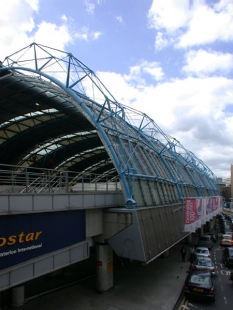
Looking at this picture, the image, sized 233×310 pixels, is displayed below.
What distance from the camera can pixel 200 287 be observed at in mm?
15102

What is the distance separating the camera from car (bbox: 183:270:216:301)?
14873 millimetres

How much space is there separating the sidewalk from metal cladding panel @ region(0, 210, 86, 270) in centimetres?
358

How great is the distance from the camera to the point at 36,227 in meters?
11.3

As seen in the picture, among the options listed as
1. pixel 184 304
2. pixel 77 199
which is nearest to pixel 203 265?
pixel 184 304

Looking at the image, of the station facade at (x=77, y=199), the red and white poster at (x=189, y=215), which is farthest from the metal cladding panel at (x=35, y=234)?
the red and white poster at (x=189, y=215)

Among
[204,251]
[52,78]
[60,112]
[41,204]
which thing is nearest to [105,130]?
[52,78]

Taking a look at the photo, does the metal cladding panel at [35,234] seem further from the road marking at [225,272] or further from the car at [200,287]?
the road marking at [225,272]

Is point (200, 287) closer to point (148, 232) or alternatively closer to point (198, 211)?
point (148, 232)

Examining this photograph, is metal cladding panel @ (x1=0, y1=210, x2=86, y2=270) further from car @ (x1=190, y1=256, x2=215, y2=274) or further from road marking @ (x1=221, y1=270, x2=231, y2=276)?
road marking @ (x1=221, y1=270, x2=231, y2=276)

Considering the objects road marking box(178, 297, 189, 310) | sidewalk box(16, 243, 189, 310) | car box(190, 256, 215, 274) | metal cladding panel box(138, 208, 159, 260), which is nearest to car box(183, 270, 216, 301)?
road marking box(178, 297, 189, 310)

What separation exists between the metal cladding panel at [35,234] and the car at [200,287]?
6.82 metres

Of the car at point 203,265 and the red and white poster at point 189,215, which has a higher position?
the red and white poster at point 189,215

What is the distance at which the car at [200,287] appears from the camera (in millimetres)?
14873

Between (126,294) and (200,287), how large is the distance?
4159 millimetres
